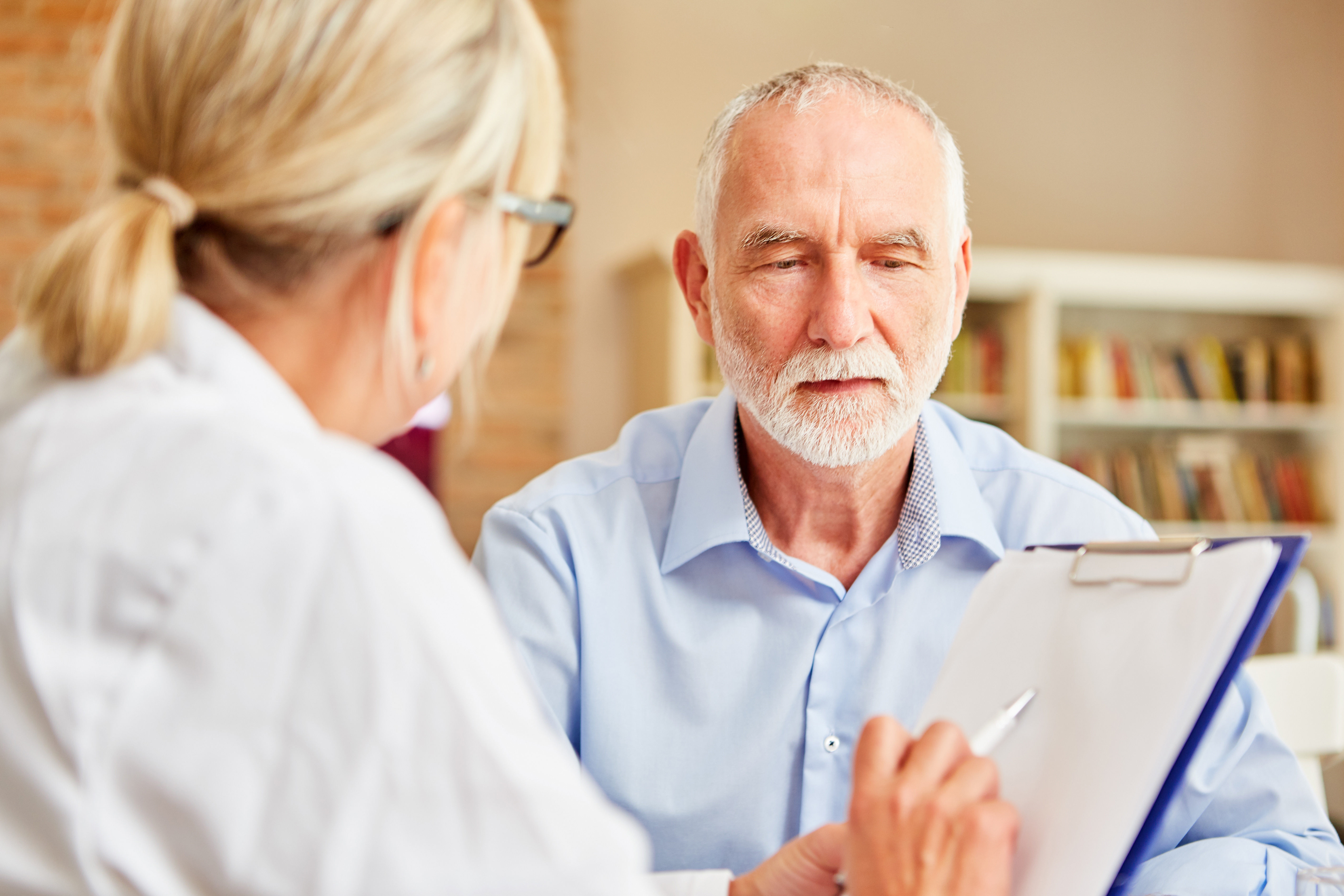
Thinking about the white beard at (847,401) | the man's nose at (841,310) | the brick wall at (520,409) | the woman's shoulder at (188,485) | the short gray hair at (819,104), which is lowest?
the brick wall at (520,409)

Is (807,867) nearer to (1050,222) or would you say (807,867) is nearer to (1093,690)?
(1093,690)

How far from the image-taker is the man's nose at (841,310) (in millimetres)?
1270

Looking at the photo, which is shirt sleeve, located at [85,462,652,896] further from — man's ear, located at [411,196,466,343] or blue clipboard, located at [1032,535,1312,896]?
blue clipboard, located at [1032,535,1312,896]

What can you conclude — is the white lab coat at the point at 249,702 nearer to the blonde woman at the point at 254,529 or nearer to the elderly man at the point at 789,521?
the blonde woman at the point at 254,529

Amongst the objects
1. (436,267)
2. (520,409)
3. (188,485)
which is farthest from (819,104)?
(520,409)

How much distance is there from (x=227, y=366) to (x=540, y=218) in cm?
25

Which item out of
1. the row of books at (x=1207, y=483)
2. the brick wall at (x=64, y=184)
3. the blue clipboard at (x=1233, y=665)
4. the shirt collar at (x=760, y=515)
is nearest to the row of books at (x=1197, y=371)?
the row of books at (x=1207, y=483)

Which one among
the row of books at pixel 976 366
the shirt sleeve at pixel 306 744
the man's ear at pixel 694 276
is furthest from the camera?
the row of books at pixel 976 366

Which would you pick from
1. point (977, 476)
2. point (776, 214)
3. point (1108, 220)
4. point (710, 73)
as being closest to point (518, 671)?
point (776, 214)

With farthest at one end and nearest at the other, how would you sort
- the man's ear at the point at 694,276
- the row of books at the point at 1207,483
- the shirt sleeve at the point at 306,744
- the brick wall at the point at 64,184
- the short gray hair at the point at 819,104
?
the row of books at the point at 1207,483 → the brick wall at the point at 64,184 → the man's ear at the point at 694,276 → the short gray hair at the point at 819,104 → the shirt sleeve at the point at 306,744

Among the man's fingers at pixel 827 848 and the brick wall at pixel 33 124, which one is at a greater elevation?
the brick wall at pixel 33 124

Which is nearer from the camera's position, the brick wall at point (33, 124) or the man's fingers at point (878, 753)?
the man's fingers at point (878, 753)

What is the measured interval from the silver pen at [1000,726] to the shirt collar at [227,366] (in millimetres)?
517

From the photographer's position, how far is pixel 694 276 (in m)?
1.50
